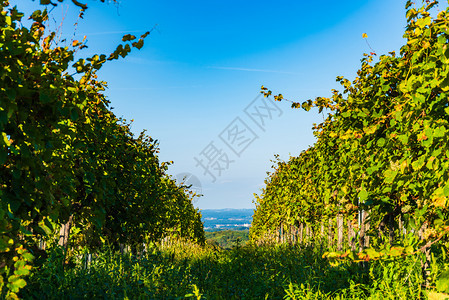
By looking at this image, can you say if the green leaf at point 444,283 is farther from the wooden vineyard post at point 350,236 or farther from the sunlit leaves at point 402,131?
the wooden vineyard post at point 350,236

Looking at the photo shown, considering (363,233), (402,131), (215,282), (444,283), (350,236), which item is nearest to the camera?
(444,283)

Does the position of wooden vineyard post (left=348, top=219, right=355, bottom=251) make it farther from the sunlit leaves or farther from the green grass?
the sunlit leaves

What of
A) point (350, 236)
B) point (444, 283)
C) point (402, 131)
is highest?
point (402, 131)

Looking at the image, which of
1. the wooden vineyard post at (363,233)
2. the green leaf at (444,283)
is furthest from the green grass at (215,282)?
the green leaf at (444,283)

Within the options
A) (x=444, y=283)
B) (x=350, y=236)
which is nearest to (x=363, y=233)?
(x=350, y=236)

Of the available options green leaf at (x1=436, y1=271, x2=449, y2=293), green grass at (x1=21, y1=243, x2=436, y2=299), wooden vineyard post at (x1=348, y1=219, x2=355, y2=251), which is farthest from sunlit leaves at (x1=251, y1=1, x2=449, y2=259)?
wooden vineyard post at (x1=348, y1=219, x2=355, y2=251)

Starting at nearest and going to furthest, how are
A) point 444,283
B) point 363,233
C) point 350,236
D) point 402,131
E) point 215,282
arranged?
1. point 444,283
2. point 402,131
3. point 363,233
4. point 215,282
5. point 350,236

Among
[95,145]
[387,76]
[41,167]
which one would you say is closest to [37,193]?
[41,167]

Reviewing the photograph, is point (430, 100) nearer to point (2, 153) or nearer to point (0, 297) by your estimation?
point (2, 153)

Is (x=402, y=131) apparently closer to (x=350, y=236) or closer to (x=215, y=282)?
(x=215, y=282)

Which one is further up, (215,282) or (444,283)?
(444,283)

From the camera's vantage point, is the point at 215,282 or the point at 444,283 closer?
the point at 444,283

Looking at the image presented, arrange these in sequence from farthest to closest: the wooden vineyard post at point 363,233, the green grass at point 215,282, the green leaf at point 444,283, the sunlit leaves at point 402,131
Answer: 1. the wooden vineyard post at point 363,233
2. the green grass at point 215,282
3. the sunlit leaves at point 402,131
4. the green leaf at point 444,283

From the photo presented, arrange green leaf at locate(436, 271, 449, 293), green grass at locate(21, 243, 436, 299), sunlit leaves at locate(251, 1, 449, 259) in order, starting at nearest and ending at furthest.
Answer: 1. green leaf at locate(436, 271, 449, 293)
2. sunlit leaves at locate(251, 1, 449, 259)
3. green grass at locate(21, 243, 436, 299)
